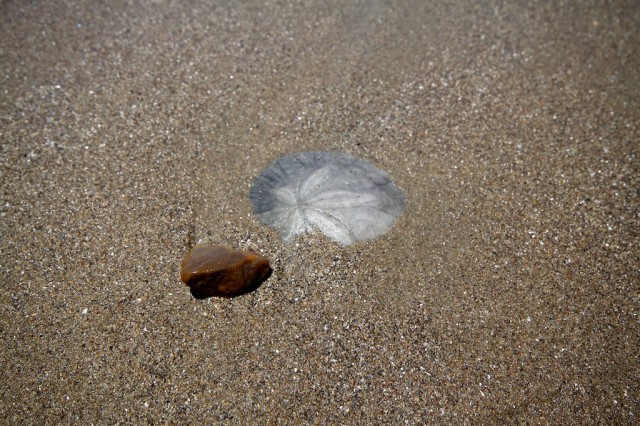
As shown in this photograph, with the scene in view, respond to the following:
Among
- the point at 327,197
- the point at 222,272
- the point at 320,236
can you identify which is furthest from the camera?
the point at 327,197

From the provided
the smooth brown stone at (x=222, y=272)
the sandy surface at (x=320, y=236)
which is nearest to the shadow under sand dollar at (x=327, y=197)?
the sandy surface at (x=320, y=236)

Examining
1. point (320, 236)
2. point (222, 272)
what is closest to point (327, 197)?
point (320, 236)

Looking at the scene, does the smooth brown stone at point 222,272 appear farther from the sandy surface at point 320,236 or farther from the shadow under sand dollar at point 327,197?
the shadow under sand dollar at point 327,197

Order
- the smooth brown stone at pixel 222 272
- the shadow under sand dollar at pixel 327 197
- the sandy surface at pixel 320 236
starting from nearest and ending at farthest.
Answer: the sandy surface at pixel 320 236
the smooth brown stone at pixel 222 272
the shadow under sand dollar at pixel 327 197

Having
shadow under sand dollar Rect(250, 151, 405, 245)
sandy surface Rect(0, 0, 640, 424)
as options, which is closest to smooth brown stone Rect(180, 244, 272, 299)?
sandy surface Rect(0, 0, 640, 424)

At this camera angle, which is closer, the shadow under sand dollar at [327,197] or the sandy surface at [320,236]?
the sandy surface at [320,236]

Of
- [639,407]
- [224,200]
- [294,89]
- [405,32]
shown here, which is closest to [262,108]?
[294,89]

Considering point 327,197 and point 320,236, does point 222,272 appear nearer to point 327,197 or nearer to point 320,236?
point 320,236

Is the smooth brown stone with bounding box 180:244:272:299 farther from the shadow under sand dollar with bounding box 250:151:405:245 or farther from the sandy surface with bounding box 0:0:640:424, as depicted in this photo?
the shadow under sand dollar with bounding box 250:151:405:245
